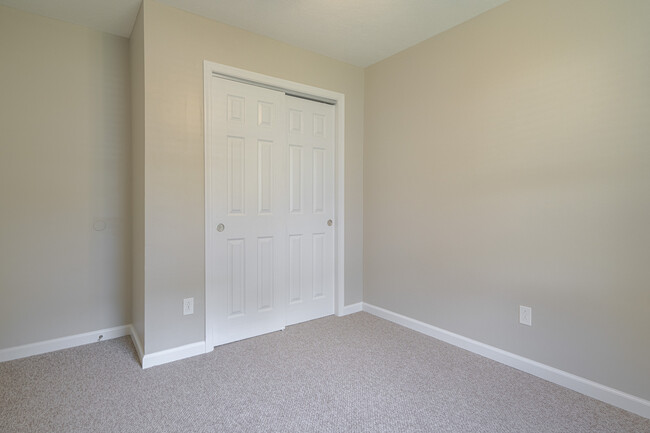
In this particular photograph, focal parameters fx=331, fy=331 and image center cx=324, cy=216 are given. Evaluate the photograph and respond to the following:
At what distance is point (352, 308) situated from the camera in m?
3.39

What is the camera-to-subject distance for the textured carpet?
168 cm

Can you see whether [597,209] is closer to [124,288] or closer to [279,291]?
[279,291]

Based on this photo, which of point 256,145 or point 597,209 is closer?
point 597,209

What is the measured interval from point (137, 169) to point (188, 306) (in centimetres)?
111

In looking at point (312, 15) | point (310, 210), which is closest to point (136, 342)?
point (310, 210)

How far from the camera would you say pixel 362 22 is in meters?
2.50

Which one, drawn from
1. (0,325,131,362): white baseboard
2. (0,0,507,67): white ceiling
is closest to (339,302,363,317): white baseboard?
(0,325,131,362): white baseboard

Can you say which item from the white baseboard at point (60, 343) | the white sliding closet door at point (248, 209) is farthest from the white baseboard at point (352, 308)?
the white baseboard at point (60, 343)

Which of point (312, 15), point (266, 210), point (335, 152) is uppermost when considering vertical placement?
point (312, 15)

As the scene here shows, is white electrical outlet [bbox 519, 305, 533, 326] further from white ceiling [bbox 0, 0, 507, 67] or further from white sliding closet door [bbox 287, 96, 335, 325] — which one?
white ceiling [bbox 0, 0, 507, 67]

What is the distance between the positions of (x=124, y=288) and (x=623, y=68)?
3747mm

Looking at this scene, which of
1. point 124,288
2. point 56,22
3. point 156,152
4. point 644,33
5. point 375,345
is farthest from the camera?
point 124,288

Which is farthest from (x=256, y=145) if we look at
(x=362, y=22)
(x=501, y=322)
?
(x=501, y=322)

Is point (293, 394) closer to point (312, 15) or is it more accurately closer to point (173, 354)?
point (173, 354)
